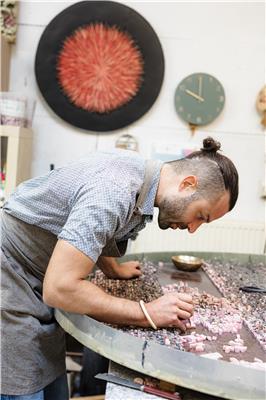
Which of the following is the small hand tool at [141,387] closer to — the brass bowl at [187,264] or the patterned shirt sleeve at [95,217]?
the patterned shirt sleeve at [95,217]

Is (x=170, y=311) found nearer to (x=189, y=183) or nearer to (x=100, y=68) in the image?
(x=189, y=183)

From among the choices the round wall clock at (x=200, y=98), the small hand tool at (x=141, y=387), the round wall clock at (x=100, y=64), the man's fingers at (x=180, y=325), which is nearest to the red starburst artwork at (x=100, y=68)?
the round wall clock at (x=100, y=64)

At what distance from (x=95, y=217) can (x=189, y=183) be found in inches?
12.5

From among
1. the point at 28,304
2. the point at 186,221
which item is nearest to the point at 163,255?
the point at 186,221

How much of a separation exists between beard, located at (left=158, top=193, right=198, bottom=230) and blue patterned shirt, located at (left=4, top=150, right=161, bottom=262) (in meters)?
0.05

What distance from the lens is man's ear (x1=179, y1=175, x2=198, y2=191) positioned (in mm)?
1150

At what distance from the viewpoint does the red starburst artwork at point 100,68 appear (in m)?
2.80

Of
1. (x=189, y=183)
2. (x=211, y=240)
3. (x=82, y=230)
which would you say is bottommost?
(x=211, y=240)

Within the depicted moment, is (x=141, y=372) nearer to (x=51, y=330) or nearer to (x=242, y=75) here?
(x=51, y=330)

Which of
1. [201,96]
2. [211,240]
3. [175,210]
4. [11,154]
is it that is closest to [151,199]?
[175,210]

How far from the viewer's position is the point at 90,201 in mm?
1000

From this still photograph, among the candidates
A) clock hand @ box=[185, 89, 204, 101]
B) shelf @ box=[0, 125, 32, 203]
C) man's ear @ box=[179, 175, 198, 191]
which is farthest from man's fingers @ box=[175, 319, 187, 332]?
clock hand @ box=[185, 89, 204, 101]

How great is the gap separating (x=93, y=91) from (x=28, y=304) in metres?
1.96

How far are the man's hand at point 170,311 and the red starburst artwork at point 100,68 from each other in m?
1.99
